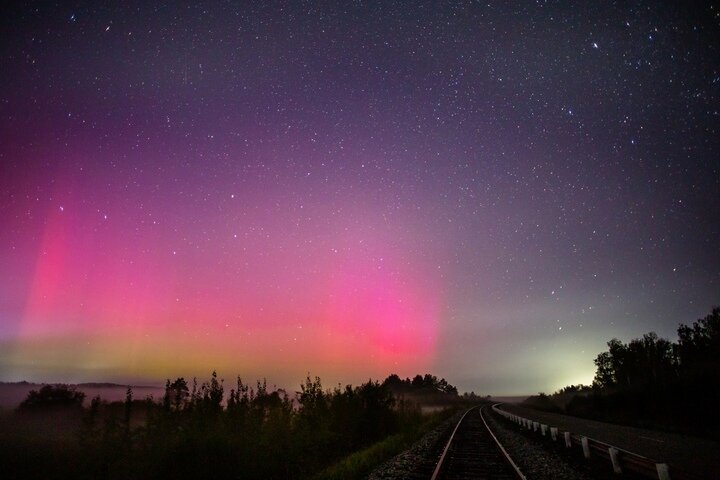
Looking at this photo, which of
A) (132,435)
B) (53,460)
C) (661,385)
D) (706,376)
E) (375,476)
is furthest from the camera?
(661,385)

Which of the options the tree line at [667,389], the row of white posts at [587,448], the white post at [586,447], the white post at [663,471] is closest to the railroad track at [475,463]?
the white post at [586,447]

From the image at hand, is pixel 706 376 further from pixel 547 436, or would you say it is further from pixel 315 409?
pixel 315 409

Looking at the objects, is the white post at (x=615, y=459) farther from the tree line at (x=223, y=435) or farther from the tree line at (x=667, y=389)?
the tree line at (x=667, y=389)

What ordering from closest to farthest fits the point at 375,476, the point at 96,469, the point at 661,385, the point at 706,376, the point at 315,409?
the point at 375,476 → the point at 96,469 → the point at 315,409 → the point at 706,376 → the point at 661,385

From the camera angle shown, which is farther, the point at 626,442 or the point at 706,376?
the point at 706,376

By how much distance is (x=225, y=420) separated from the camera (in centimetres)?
2202

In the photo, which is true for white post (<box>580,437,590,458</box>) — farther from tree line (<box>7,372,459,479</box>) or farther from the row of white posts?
tree line (<box>7,372,459,479</box>)

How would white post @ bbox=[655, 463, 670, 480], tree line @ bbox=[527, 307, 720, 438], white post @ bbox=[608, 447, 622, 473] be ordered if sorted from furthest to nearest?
1. tree line @ bbox=[527, 307, 720, 438]
2. white post @ bbox=[608, 447, 622, 473]
3. white post @ bbox=[655, 463, 670, 480]

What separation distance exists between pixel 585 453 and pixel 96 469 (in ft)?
70.7

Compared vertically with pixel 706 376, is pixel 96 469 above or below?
below

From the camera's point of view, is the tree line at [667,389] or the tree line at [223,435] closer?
the tree line at [223,435]

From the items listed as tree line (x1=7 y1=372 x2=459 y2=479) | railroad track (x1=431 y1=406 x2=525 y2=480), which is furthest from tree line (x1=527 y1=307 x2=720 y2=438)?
tree line (x1=7 y1=372 x2=459 y2=479)

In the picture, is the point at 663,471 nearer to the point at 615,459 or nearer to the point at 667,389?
the point at 615,459

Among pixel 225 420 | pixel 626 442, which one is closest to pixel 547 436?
pixel 626 442
